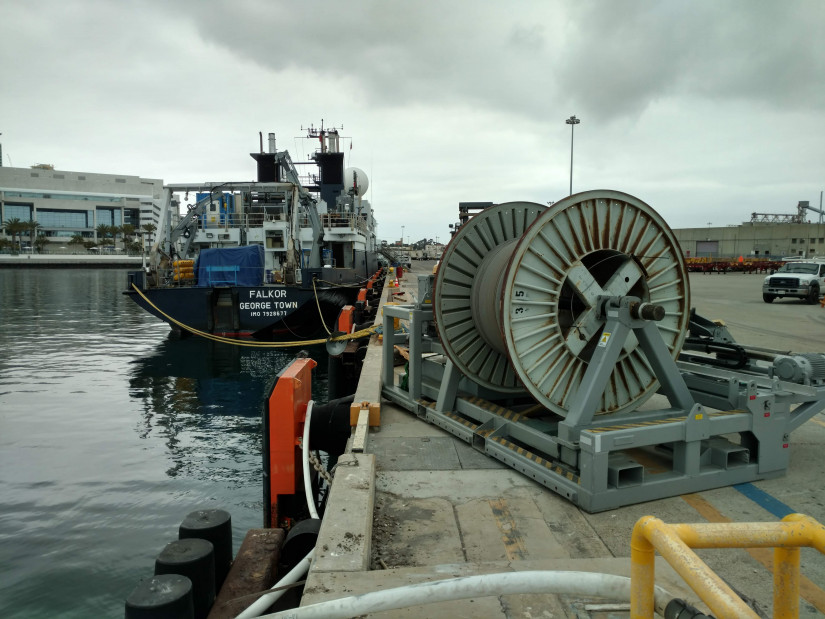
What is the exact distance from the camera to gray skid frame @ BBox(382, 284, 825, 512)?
4.82 metres

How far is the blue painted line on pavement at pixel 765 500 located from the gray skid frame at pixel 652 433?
0.32 ft

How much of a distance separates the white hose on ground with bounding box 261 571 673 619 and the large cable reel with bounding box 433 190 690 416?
277 centimetres

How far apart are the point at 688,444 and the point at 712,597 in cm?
339

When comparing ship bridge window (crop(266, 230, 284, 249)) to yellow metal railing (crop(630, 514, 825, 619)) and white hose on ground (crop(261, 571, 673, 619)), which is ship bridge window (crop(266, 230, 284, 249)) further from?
yellow metal railing (crop(630, 514, 825, 619))

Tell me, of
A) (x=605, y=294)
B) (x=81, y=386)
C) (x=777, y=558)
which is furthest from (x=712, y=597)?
(x=81, y=386)

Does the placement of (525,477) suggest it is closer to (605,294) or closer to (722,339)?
(605,294)

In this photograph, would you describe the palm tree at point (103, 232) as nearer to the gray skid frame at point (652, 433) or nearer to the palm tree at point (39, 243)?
the palm tree at point (39, 243)

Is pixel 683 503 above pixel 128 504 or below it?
above

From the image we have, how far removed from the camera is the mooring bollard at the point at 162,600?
3551mm

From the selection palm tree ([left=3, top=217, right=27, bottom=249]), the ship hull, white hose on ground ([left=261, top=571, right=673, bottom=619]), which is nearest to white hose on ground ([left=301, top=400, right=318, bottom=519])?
white hose on ground ([left=261, top=571, right=673, bottom=619])

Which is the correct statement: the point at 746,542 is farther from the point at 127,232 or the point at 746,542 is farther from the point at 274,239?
the point at 127,232

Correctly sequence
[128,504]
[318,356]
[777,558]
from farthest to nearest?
[318,356]
[128,504]
[777,558]

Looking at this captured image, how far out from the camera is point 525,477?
5.51 metres

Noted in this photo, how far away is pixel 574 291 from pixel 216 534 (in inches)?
157
